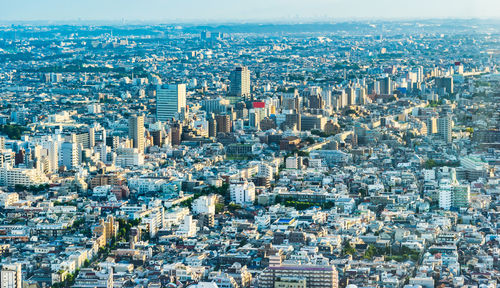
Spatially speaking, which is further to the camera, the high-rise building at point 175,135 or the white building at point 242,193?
the high-rise building at point 175,135

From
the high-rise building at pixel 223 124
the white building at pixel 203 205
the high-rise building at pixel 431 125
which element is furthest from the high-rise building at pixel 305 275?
the high-rise building at pixel 223 124

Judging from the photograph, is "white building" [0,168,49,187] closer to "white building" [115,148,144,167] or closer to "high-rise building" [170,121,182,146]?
"white building" [115,148,144,167]

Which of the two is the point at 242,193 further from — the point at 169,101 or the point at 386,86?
the point at 386,86

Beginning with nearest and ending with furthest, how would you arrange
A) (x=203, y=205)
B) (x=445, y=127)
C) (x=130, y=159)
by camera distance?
1. (x=203, y=205)
2. (x=130, y=159)
3. (x=445, y=127)

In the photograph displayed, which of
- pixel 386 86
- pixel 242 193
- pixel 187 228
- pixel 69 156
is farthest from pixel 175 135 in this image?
pixel 386 86

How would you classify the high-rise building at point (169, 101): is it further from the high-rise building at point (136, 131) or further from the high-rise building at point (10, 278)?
the high-rise building at point (10, 278)

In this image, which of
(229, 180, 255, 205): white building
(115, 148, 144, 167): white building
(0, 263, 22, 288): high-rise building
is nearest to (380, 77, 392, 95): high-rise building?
(115, 148, 144, 167): white building
